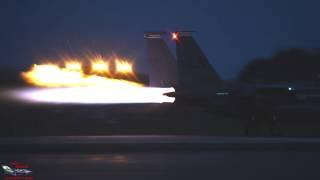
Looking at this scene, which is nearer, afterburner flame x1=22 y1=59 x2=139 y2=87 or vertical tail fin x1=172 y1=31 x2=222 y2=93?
afterburner flame x1=22 y1=59 x2=139 y2=87

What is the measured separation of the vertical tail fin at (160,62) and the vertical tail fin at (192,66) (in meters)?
0.82

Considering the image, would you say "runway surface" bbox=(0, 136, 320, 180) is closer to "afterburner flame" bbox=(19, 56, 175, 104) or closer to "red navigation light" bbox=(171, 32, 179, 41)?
"afterburner flame" bbox=(19, 56, 175, 104)

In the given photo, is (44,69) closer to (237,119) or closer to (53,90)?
(53,90)

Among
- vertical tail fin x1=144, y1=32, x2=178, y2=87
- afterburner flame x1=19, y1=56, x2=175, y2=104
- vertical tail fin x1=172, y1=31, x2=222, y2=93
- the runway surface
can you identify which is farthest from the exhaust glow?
the runway surface

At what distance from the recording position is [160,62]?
33094mm

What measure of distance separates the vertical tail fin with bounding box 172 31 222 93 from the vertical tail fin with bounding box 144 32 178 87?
32.3 inches

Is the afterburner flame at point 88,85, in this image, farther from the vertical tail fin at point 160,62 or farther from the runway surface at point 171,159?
the runway surface at point 171,159

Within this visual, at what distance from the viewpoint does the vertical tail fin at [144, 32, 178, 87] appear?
106 feet

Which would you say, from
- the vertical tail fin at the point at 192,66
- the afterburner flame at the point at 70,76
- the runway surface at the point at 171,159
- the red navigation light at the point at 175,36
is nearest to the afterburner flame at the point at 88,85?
the afterburner flame at the point at 70,76

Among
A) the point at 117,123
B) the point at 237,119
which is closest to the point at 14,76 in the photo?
the point at 117,123

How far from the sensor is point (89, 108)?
96.0 ft

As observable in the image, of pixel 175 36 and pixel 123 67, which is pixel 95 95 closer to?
pixel 123 67

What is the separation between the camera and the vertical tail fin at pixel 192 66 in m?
31.0

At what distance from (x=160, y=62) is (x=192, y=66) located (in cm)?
213
